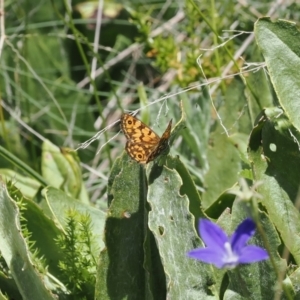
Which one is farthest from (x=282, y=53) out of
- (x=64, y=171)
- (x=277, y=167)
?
(x=64, y=171)

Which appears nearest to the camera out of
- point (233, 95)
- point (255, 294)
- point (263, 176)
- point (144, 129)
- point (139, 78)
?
point (255, 294)

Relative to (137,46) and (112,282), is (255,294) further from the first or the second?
(137,46)

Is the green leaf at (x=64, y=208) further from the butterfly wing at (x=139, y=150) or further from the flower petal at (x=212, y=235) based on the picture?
the flower petal at (x=212, y=235)

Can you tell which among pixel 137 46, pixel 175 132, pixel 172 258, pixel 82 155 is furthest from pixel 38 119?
pixel 172 258

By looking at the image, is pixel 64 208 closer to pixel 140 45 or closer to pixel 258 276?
pixel 258 276

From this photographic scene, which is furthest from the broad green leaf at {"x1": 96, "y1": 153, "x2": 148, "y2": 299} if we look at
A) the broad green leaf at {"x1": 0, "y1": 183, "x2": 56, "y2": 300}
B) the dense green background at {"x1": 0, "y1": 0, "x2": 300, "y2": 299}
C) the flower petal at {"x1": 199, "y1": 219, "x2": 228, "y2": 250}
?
the flower petal at {"x1": 199, "y1": 219, "x2": 228, "y2": 250}

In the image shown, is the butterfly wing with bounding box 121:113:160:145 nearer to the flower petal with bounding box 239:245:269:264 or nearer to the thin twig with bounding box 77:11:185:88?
the flower petal with bounding box 239:245:269:264
